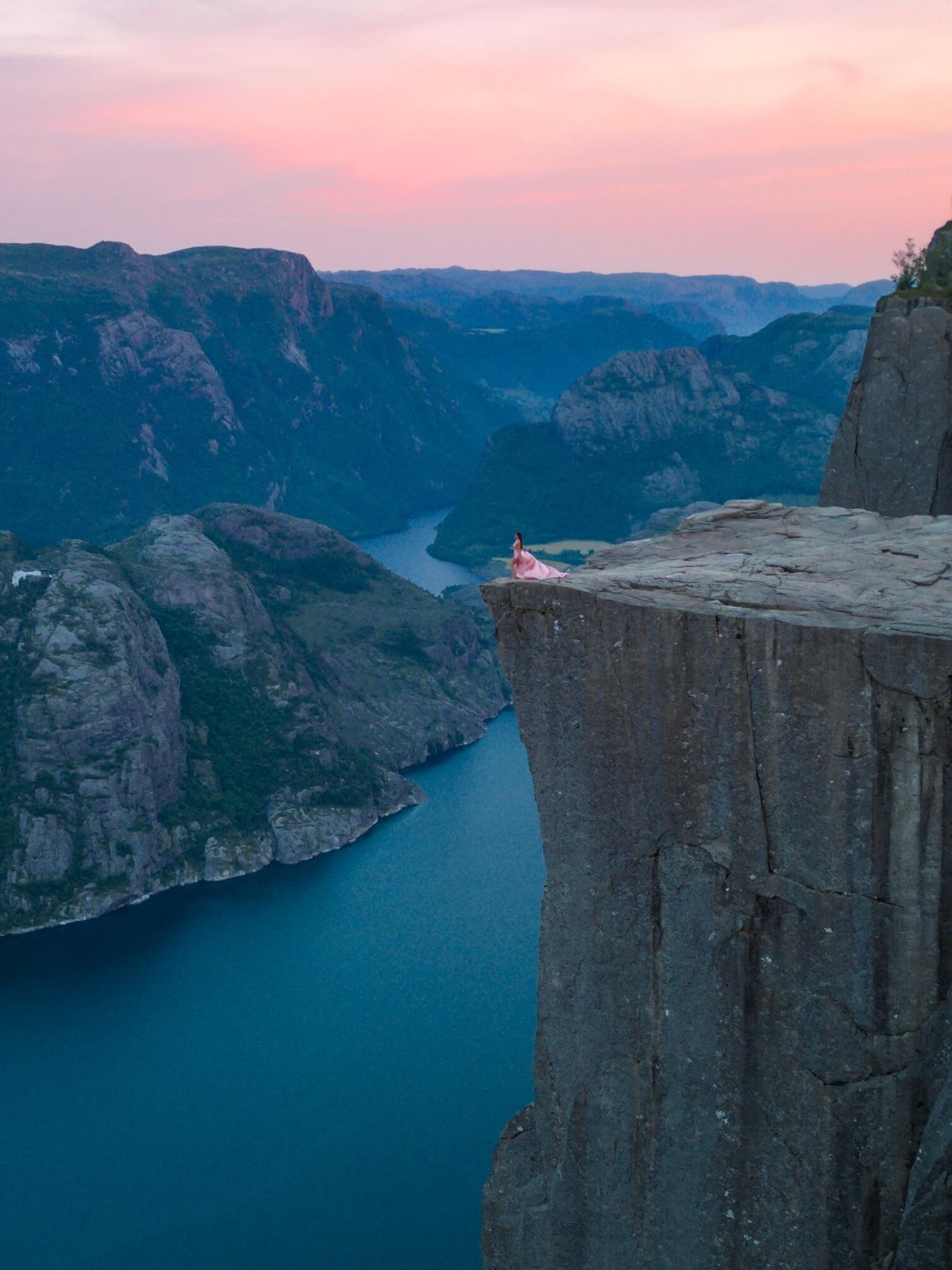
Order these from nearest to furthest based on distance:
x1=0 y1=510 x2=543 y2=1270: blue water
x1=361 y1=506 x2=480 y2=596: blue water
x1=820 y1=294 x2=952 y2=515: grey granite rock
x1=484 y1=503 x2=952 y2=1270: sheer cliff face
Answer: x1=484 y1=503 x2=952 y2=1270: sheer cliff face → x1=820 y1=294 x2=952 y2=515: grey granite rock → x1=0 y1=510 x2=543 y2=1270: blue water → x1=361 y1=506 x2=480 y2=596: blue water

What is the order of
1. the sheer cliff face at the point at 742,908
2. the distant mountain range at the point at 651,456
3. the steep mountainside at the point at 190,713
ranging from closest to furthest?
1. the sheer cliff face at the point at 742,908
2. the steep mountainside at the point at 190,713
3. the distant mountain range at the point at 651,456

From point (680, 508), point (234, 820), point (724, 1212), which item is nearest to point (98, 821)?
point (234, 820)

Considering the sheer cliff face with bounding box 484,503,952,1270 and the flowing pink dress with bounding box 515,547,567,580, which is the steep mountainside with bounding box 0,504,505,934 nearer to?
the flowing pink dress with bounding box 515,547,567,580

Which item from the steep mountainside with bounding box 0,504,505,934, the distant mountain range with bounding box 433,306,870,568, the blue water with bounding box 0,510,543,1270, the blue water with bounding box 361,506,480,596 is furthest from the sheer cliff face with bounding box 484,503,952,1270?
the distant mountain range with bounding box 433,306,870,568

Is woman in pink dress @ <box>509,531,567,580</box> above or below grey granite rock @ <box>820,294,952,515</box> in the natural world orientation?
below

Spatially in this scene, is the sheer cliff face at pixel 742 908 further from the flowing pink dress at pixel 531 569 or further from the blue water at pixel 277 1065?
the blue water at pixel 277 1065

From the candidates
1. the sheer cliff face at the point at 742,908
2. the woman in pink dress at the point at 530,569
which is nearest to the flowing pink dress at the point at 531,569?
the woman in pink dress at the point at 530,569
